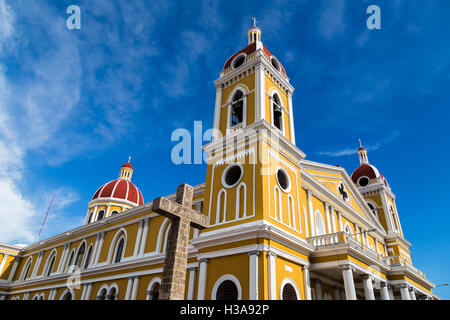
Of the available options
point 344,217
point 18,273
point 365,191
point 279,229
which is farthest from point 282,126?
point 18,273

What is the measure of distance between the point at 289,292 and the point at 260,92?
966 cm

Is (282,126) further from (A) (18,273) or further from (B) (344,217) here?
(A) (18,273)

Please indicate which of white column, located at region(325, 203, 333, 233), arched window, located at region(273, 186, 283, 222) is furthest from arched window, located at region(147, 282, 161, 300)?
white column, located at region(325, 203, 333, 233)

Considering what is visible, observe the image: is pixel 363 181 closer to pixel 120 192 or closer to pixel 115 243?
pixel 115 243

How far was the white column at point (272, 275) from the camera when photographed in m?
10.8

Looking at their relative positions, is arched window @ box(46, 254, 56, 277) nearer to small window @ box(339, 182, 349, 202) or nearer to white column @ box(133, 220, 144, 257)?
white column @ box(133, 220, 144, 257)

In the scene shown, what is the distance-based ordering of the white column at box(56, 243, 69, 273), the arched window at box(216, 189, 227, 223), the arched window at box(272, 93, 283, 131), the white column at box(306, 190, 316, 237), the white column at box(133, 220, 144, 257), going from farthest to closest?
1. the white column at box(56, 243, 69, 273)
2. the white column at box(133, 220, 144, 257)
3. the arched window at box(272, 93, 283, 131)
4. the white column at box(306, 190, 316, 237)
5. the arched window at box(216, 189, 227, 223)

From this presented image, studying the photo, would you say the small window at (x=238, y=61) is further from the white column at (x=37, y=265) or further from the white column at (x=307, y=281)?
the white column at (x=37, y=265)

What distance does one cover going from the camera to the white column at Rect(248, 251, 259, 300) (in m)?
10.8

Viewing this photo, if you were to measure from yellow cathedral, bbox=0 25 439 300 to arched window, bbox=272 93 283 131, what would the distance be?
0.20 feet
